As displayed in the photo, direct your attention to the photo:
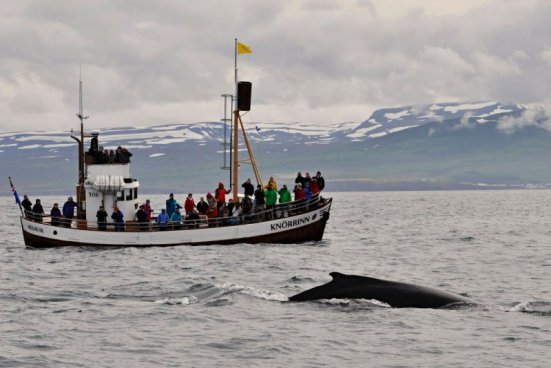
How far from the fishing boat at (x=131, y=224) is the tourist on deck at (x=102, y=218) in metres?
0.05

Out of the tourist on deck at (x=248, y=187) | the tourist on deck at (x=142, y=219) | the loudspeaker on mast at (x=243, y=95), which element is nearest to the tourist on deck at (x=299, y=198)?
the tourist on deck at (x=248, y=187)

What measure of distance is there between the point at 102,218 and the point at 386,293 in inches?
1003

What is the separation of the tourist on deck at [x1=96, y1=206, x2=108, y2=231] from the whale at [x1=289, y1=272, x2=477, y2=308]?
22973 mm

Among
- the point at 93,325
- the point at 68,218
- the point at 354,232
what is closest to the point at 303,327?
the point at 93,325

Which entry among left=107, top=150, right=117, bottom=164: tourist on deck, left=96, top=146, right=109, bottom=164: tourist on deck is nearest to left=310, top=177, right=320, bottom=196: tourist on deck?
left=107, top=150, right=117, bottom=164: tourist on deck

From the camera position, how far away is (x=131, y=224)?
1797 inches

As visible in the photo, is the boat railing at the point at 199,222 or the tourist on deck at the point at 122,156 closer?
the boat railing at the point at 199,222

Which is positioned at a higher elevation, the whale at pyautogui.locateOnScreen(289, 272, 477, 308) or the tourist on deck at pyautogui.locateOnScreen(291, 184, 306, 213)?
the tourist on deck at pyautogui.locateOnScreen(291, 184, 306, 213)

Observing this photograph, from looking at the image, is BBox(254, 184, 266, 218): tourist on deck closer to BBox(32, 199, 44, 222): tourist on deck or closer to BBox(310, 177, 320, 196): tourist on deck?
BBox(310, 177, 320, 196): tourist on deck

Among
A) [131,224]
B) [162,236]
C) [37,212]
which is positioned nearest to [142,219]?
[131,224]

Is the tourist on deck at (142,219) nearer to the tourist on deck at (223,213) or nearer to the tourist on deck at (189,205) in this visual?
the tourist on deck at (189,205)

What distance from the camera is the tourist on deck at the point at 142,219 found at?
1790 inches

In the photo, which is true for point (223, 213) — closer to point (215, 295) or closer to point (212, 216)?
point (212, 216)

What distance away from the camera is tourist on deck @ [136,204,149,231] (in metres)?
45.5
